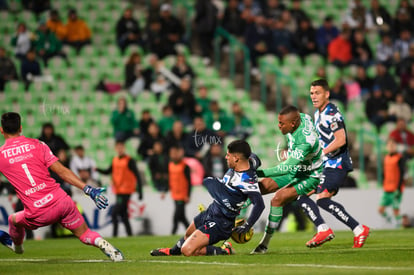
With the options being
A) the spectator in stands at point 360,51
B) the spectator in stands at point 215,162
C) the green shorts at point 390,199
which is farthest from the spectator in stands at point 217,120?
the spectator in stands at point 360,51

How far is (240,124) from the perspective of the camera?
1958 cm

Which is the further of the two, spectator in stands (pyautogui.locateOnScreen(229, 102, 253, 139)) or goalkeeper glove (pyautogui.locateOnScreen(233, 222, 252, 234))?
spectator in stands (pyautogui.locateOnScreen(229, 102, 253, 139))

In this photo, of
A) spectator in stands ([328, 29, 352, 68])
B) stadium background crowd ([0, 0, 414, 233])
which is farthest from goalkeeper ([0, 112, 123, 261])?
spectator in stands ([328, 29, 352, 68])

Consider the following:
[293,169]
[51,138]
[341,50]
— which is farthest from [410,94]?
[293,169]

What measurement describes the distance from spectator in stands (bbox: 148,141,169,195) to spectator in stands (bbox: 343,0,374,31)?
29.0 feet

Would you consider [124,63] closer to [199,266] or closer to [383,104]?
[383,104]

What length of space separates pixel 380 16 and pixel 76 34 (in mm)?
9356

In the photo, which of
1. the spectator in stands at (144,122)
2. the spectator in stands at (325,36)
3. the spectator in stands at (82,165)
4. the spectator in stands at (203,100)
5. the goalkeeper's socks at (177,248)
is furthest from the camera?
the spectator in stands at (325,36)

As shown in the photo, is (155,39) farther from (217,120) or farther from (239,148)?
(239,148)

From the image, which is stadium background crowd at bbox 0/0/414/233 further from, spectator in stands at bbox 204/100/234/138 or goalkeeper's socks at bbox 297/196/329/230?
goalkeeper's socks at bbox 297/196/329/230

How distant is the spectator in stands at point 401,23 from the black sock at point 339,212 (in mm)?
14577

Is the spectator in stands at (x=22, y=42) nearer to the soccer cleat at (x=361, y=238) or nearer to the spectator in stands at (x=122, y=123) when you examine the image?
the spectator in stands at (x=122, y=123)

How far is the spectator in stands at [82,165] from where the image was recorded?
18.2 m

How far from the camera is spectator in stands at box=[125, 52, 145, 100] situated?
69.1 ft
